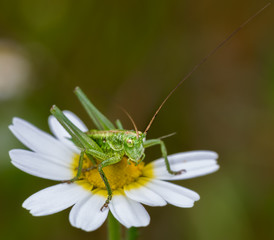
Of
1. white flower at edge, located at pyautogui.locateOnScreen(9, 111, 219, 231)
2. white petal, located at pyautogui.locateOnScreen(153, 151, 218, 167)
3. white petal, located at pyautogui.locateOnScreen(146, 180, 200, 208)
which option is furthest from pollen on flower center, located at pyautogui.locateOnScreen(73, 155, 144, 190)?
white petal, located at pyautogui.locateOnScreen(153, 151, 218, 167)

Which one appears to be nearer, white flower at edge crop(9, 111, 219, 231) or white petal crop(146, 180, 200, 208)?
white flower at edge crop(9, 111, 219, 231)

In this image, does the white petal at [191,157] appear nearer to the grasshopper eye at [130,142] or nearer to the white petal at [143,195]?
the white petal at [143,195]

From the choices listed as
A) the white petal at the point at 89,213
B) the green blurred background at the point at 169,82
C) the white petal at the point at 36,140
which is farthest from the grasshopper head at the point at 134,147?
the green blurred background at the point at 169,82

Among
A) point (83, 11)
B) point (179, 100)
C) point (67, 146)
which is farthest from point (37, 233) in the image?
point (83, 11)

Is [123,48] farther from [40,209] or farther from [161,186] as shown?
[40,209]

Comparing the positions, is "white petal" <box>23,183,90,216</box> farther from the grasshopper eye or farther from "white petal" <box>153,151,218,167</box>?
"white petal" <box>153,151,218,167</box>

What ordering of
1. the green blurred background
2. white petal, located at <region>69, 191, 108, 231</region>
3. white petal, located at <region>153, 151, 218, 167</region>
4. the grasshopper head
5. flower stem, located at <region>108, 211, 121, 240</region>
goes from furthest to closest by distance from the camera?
the green blurred background < white petal, located at <region>153, 151, 218, 167</region> < the grasshopper head < flower stem, located at <region>108, 211, 121, 240</region> < white petal, located at <region>69, 191, 108, 231</region>
